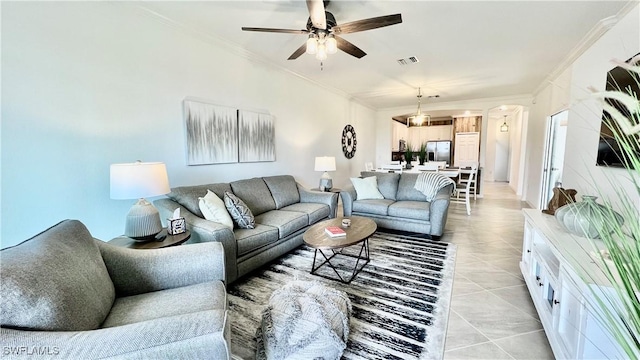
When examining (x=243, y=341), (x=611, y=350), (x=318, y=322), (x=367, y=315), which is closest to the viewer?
(x=611, y=350)

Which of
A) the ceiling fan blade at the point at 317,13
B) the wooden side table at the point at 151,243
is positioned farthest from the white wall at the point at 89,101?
the ceiling fan blade at the point at 317,13

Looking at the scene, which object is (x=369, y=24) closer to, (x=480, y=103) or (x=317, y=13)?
(x=317, y=13)

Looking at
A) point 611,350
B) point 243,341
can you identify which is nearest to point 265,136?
point 243,341

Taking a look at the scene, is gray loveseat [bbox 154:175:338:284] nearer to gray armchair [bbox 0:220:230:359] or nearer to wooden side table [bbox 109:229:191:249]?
wooden side table [bbox 109:229:191:249]

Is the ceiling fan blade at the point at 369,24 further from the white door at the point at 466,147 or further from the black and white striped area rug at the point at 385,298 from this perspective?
the white door at the point at 466,147

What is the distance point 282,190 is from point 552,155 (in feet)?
16.5

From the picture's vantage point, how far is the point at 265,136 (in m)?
4.05

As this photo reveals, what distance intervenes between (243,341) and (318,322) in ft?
2.07

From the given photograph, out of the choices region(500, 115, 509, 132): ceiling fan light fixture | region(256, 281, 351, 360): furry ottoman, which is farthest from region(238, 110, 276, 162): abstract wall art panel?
region(500, 115, 509, 132): ceiling fan light fixture

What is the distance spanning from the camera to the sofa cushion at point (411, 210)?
3.78 meters

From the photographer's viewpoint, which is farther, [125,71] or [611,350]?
[125,71]

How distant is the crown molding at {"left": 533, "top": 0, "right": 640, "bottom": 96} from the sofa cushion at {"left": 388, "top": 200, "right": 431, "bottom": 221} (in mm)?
2000

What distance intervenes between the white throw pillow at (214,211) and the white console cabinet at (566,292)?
247 cm

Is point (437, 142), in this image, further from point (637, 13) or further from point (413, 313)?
point (413, 313)
